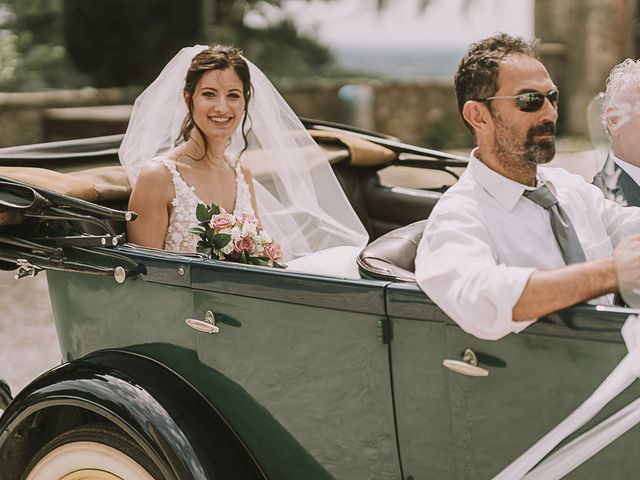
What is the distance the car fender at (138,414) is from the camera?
87.7 inches

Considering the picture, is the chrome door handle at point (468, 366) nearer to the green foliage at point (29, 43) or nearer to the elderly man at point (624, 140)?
the elderly man at point (624, 140)

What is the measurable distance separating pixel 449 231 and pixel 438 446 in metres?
0.43

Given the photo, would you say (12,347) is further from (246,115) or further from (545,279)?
(545,279)

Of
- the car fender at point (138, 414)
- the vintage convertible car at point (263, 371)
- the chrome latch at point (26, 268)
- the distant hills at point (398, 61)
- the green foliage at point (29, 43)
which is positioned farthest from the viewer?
the distant hills at point (398, 61)

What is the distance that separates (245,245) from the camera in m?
2.81

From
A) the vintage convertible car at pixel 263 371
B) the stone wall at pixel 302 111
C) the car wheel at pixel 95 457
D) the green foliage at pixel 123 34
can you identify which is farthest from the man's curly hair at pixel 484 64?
the green foliage at pixel 123 34

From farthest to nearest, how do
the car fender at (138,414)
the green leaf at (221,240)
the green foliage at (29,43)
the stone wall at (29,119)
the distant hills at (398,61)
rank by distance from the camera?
the distant hills at (398,61)
the green foliage at (29,43)
the stone wall at (29,119)
the green leaf at (221,240)
the car fender at (138,414)

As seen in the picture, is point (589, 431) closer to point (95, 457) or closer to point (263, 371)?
point (263, 371)

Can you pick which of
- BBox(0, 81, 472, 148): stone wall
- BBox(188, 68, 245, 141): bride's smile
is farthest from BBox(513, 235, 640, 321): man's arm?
BBox(0, 81, 472, 148): stone wall

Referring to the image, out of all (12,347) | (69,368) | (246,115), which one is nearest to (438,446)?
(69,368)

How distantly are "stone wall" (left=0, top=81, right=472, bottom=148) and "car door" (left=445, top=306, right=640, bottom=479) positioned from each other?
345 inches

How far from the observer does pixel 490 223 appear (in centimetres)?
201

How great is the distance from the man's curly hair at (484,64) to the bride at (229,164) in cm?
74

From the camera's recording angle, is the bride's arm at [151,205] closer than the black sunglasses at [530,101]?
No
